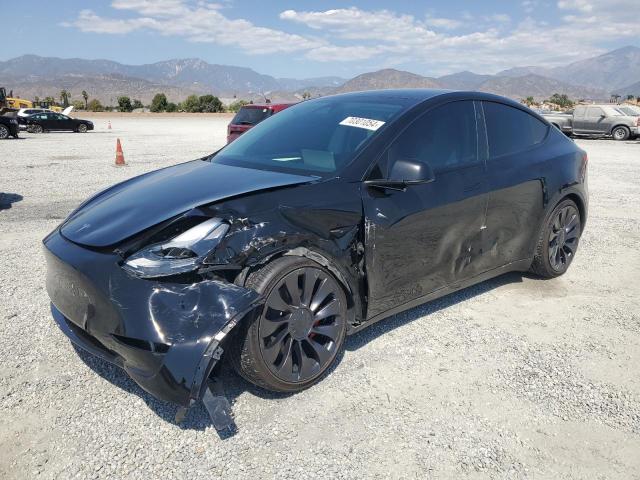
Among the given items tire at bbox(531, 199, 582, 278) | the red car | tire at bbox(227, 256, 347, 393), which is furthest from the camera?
the red car


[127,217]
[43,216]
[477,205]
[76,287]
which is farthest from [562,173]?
[43,216]

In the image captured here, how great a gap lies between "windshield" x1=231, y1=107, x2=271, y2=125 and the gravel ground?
9.56 metres

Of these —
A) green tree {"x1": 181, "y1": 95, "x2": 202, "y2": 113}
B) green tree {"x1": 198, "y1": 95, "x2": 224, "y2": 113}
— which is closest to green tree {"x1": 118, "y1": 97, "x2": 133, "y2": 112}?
green tree {"x1": 181, "y1": 95, "x2": 202, "y2": 113}

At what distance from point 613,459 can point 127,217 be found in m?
2.69

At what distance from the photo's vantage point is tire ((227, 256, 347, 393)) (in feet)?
8.55

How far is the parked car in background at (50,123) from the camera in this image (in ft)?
88.6

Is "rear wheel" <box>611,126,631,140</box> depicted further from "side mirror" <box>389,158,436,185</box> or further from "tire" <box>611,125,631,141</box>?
"side mirror" <box>389,158,436,185</box>

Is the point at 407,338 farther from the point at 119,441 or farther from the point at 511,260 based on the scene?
the point at 119,441

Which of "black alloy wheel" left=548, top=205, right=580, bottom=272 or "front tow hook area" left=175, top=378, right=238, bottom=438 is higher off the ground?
"black alloy wheel" left=548, top=205, right=580, bottom=272

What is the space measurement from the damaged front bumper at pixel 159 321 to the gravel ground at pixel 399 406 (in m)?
0.39

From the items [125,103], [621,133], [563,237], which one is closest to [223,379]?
[563,237]

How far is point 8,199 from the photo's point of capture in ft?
28.1

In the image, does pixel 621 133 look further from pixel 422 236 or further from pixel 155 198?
pixel 155 198

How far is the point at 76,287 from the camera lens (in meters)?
2.62
